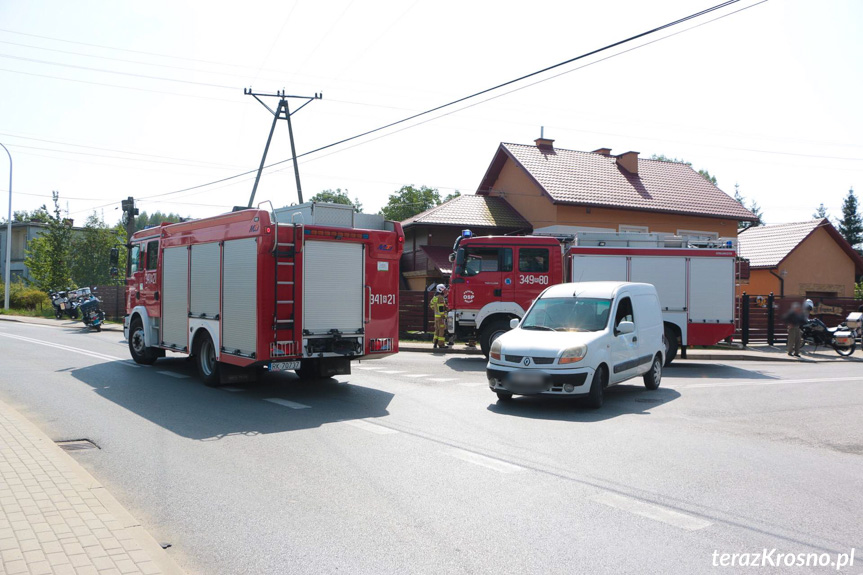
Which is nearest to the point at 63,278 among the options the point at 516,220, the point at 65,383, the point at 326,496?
the point at 516,220

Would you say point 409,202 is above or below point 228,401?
above

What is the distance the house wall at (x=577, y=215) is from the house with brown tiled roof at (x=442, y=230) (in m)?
0.79

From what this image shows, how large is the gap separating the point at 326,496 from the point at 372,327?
599 cm

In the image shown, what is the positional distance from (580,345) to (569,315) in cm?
124

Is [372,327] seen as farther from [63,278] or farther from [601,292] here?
[63,278]

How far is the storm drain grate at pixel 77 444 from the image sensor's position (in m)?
7.52

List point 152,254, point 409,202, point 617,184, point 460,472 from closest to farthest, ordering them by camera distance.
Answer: point 460,472, point 152,254, point 617,184, point 409,202

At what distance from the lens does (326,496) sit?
575 centimetres

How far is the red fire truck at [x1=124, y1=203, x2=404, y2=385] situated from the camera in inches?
411

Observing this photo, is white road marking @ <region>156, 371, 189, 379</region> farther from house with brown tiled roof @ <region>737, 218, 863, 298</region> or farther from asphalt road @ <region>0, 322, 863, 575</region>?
house with brown tiled roof @ <region>737, 218, 863, 298</region>

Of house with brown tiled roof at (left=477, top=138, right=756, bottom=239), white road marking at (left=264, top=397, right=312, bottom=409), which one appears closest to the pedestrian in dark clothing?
house with brown tiled roof at (left=477, top=138, right=756, bottom=239)

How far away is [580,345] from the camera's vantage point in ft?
32.5

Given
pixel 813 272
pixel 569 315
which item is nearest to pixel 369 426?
pixel 569 315

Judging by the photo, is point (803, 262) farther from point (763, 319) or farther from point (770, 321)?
point (763, 319)
